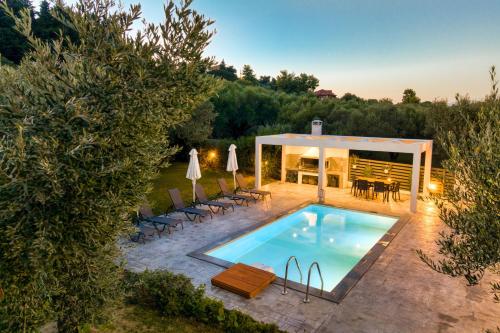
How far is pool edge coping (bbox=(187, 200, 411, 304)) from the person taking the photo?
25.5ft

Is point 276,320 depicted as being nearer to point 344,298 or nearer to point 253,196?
point 344,298

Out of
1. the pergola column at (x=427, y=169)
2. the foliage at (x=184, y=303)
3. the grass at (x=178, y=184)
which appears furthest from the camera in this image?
the pergola column at (x=427, y=169)

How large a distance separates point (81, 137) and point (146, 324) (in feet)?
14.7

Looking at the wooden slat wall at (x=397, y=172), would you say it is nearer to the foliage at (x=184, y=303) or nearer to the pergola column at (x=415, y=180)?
the pergola column at (x=415, y=180)

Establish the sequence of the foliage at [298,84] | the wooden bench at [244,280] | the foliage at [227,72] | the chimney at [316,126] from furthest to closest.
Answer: the foliage at [298,84] → the foliage at [227,72] → the chimney at [316,126] → the wooden bench at [244,280]

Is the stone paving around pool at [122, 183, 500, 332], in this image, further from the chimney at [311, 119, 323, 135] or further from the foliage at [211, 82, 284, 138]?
the foliage at [211, 82, 284, 138]

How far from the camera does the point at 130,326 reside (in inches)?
253

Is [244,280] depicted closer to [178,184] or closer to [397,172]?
[178,184]

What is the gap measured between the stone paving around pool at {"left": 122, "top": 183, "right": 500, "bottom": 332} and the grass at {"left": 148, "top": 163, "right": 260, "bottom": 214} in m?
4.04

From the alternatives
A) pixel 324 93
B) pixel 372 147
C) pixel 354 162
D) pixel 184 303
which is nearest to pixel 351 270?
pixel 184 303

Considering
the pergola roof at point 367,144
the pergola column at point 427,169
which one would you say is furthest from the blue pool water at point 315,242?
the pergola column at point 427,169

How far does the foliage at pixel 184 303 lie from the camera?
6.07m

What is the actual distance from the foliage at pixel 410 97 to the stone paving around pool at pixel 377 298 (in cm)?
2563

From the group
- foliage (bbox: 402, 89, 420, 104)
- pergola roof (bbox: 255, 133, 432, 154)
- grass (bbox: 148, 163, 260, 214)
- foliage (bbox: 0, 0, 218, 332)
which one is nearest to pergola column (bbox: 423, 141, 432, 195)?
pergola roof (bbox: 255, 133, 432, 154)
